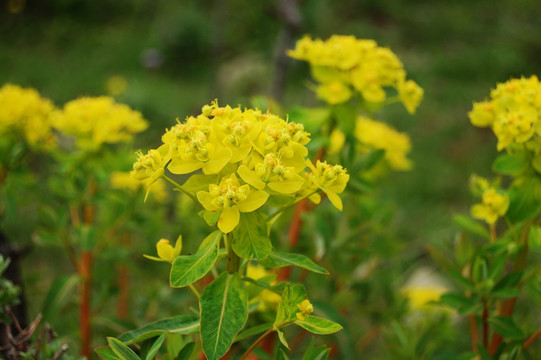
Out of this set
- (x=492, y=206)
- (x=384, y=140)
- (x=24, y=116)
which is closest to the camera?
(x=492, y=206)

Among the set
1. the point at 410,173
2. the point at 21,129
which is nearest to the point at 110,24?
the point at 410,173

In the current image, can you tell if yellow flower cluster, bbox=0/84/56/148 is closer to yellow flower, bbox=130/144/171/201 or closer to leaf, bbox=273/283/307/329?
yellow flower, bbox=130/144/171/201

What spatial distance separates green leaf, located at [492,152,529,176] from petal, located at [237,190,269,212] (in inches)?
28.4

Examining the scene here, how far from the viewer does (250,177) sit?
0.95 metres

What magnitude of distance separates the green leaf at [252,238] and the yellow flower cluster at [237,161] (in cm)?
6

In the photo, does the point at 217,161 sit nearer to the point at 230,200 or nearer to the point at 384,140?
the point at 230,200

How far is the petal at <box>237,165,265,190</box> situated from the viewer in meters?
0.94

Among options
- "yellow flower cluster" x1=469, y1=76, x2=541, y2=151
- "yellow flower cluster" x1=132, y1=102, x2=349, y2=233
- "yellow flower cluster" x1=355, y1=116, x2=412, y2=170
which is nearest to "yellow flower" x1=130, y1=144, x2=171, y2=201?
"yellow flower cluster" x1=132, y1=102, x2=349, y2=233

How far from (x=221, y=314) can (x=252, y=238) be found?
0.55 ft

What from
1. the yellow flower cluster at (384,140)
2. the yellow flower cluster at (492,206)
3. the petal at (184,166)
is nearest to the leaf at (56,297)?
the petal at (184,166)

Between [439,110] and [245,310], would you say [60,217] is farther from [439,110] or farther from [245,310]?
[439,110]

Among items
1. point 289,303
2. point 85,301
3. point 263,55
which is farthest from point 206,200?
point 263,55

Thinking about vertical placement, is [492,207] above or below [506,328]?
above

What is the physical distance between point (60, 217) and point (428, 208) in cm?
409
